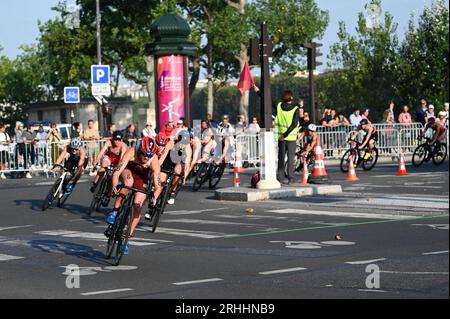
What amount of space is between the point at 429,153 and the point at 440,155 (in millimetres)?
374

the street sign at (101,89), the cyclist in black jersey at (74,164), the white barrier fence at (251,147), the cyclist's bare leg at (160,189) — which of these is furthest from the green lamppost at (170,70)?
the cyclist's bare leg at (160,189)

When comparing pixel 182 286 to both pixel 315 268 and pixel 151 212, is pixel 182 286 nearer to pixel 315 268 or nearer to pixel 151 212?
pixel 315 268

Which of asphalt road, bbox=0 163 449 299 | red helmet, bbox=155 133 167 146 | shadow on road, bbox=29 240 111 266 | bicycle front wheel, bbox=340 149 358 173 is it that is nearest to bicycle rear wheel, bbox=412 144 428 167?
bicycle front wheel, bbox=340 149 358 173

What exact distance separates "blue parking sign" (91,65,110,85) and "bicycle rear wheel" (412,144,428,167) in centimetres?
1172

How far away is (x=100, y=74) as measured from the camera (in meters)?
38.2

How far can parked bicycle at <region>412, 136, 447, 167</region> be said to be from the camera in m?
31.1

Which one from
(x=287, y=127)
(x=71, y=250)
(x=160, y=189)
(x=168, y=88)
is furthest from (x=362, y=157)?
(x=71, y=250)

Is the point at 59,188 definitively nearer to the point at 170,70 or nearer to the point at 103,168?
the point at 103,168

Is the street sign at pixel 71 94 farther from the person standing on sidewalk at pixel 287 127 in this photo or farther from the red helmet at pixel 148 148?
the red helmet at pixel 148 148

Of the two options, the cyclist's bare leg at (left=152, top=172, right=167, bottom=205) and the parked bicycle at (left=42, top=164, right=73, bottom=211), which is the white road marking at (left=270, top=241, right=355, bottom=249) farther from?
the parked bicycle at (left=42, top=164, right=73, bottom=211)

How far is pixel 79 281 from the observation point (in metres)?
12.2

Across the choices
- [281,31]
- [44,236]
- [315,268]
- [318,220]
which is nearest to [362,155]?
[318,220]

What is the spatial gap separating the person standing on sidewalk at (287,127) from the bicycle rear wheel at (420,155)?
27.4 ft
